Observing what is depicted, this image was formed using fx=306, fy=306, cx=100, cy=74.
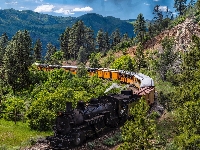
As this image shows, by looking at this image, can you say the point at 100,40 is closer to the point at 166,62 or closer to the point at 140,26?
the point at 140,26

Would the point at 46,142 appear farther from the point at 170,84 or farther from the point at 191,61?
the point at 170,84

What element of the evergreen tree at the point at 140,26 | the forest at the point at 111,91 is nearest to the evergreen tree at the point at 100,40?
the evergreen tree at the point at 140,26

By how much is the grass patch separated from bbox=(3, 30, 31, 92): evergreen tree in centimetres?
1855

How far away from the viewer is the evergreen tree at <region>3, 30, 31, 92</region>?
5469cm

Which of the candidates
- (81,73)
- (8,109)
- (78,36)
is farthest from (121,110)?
(78,36)

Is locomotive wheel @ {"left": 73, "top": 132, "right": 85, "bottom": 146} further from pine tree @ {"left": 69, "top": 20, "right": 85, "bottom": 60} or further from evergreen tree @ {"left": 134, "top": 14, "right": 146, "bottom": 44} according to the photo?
pine tree @ {"left": 69, "top": 20, "right": 85, "bottom": 60}

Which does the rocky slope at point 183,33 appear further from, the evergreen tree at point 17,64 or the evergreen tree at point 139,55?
the evergreen tree at point 17,64

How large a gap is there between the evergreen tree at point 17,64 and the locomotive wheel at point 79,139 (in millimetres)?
32139

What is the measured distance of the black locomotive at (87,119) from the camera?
24.5 m

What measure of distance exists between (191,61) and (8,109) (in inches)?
900

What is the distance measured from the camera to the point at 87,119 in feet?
87.5

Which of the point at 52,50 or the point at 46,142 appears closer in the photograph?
the point at 46,142

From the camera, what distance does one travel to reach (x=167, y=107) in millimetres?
38688

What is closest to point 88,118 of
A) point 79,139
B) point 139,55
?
point 79,139
